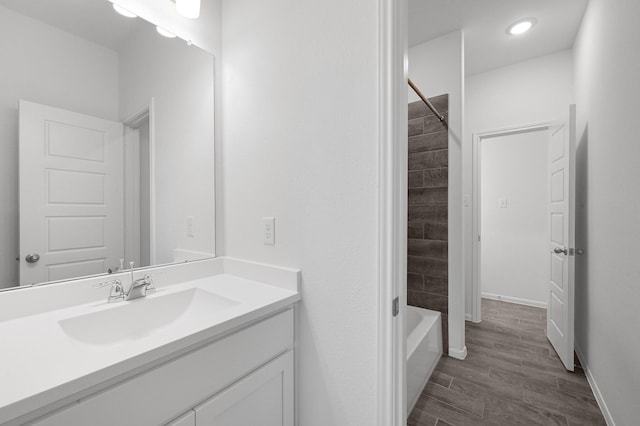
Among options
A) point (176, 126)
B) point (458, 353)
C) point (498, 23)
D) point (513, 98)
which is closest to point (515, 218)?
point (513, 98)

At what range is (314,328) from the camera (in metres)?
1.10

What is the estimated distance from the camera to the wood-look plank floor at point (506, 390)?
154cm

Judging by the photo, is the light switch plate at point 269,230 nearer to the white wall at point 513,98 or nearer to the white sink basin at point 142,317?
A: the white sink basin at point 142,317

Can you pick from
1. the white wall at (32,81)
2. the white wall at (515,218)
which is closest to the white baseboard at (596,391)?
the white wall at (515,218)

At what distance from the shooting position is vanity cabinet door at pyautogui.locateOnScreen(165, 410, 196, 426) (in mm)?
735

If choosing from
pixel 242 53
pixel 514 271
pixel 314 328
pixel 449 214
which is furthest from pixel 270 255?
pixel 514 271

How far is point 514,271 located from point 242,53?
13.0 ft

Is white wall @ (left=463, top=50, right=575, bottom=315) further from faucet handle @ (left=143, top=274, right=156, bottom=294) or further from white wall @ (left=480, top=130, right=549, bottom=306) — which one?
faucet handle @ (left=143, top=274, right=156, bottom=294)

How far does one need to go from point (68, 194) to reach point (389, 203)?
1167 mm

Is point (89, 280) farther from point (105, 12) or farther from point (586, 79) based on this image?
point (586, 79)

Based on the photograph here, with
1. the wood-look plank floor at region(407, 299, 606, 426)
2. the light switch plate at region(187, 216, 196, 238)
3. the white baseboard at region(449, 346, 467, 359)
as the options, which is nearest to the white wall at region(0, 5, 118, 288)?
the light switch plate at region(187, 216, 196, 238)

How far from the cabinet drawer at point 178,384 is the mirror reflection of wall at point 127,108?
2.00 ft

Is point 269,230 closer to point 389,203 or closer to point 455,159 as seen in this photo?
point 389,203

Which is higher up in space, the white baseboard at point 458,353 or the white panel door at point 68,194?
the white panel door at point 68,194
